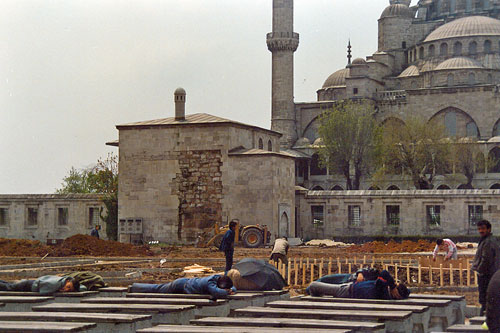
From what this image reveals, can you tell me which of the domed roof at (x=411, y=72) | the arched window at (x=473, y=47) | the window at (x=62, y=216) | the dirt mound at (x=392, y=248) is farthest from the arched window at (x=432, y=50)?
the dirt mound at (x=392, y=248)

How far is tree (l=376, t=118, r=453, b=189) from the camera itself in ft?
165

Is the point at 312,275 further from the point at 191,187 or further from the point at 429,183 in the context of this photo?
the point at 429,183

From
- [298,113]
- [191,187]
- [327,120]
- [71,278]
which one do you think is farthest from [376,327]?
[298,113]

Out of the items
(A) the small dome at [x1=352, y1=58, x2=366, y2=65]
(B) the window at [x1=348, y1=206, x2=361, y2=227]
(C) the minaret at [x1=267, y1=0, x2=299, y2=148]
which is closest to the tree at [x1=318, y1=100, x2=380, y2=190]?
(C) the minaret at [x1=267, y1=0, x2=299, y2=148]

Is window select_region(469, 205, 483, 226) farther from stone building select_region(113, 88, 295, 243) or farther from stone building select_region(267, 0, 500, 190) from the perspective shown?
stone building select_region(267, 0, 500, 190)

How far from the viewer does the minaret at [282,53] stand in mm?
58656

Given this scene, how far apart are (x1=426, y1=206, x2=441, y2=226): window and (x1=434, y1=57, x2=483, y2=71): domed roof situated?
29.0 m

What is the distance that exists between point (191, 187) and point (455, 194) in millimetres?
11065

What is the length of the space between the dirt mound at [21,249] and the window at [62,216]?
9.45m

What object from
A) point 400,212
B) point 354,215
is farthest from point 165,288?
point 354,215

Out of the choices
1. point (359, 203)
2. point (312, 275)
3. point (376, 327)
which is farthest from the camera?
point (359, 203)

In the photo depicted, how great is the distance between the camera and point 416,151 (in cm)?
5062

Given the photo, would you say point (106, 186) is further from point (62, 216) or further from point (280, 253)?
point (280, 253)

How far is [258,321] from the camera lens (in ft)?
26.7
